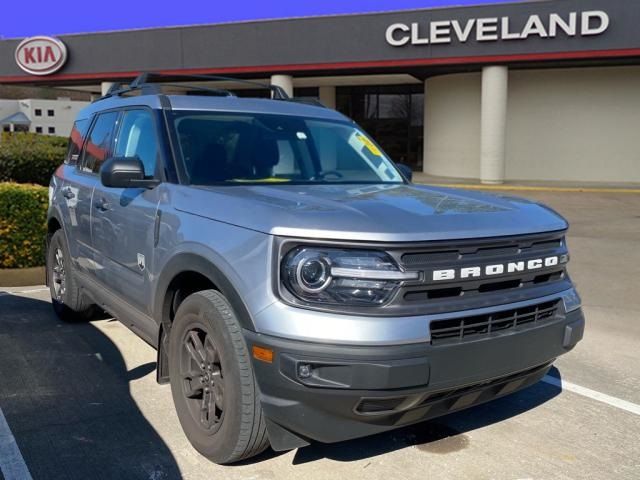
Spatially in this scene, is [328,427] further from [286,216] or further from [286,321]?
[286,216]

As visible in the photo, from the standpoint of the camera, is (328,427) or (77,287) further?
(77,287)

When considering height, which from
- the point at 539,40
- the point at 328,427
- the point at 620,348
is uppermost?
the point at 539,40

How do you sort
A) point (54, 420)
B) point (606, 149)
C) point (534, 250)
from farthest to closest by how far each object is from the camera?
1. point (606, 149)
2. point (54, 420)
3. point (534, 250)

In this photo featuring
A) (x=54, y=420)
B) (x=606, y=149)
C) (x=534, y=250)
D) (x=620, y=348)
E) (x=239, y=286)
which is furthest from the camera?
(x=606, y=149)

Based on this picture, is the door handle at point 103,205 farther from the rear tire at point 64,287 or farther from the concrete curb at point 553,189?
the concrete curb at point 553,189

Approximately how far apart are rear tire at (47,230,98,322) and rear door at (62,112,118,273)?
0.82ft

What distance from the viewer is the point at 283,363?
8.55ft

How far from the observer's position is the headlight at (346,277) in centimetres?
264

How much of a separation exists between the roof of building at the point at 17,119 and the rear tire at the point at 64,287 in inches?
2710

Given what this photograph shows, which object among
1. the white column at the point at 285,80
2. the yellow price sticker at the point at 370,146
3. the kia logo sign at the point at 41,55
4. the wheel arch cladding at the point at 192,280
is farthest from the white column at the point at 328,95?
the wheel arch cladding at the point at 192,280

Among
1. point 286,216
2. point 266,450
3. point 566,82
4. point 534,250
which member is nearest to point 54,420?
point 266,450

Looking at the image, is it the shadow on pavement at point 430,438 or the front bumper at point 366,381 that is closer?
the front bumper at point 366,381

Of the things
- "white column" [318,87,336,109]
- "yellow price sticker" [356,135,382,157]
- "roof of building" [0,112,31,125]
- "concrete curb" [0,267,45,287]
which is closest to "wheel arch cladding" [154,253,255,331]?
"yellow price sticker" [356,135,382,157]

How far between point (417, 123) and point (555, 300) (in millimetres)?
24872
